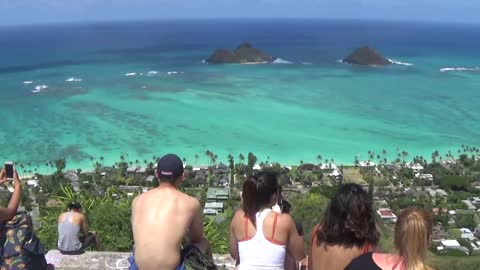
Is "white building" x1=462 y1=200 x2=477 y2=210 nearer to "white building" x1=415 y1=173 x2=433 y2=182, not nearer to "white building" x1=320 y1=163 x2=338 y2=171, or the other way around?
"white building" x1=415 y1=173 x2=433 y2=182

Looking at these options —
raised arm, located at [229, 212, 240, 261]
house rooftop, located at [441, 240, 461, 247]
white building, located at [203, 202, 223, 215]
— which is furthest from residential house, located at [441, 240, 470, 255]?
raised arm, located at [229, 212, 240, 261]

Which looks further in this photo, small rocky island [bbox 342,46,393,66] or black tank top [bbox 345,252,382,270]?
Result: small rocky island [bbox 342,46,393,66]

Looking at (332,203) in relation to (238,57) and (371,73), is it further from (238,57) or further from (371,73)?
(238,57)

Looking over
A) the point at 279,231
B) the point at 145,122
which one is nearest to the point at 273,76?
the point at 145,122

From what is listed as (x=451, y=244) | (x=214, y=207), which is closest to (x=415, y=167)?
(x=451, y=244)

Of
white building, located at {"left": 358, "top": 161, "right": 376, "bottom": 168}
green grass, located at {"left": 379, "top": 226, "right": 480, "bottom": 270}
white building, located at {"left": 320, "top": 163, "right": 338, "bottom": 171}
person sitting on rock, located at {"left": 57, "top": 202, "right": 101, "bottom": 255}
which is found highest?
person sitting on rock, located at {"left": 57, "top": 202, "right": 101, "bottom": 255}

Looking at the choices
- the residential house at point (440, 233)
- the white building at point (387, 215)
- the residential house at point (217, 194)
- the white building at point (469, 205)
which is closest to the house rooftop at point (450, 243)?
the residential house at point (440, 233)

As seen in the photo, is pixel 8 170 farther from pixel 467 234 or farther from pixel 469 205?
pixel 469 205
